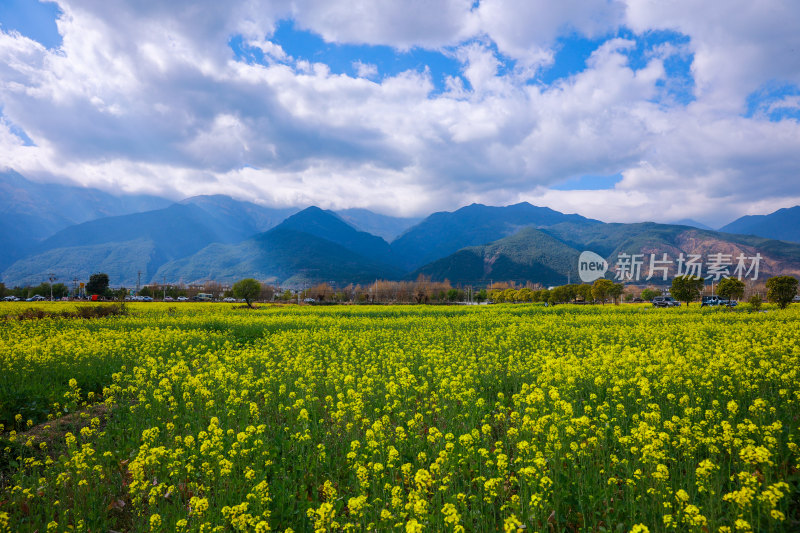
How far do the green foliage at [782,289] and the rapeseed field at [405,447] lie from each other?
100ft

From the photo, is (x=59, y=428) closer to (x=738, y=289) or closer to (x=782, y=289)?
(x=782, y=289)

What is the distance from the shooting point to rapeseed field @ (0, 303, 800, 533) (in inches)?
181

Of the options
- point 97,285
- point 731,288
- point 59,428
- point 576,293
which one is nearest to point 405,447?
point 59,428

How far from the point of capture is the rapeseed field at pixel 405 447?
15.1ft

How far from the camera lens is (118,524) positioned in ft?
17.8

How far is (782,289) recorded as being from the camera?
114 ft

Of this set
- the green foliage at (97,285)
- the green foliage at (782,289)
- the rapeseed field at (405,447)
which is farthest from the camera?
the green foliage at (97,285)

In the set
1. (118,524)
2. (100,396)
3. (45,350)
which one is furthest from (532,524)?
(45,350)

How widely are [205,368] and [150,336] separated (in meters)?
7.41

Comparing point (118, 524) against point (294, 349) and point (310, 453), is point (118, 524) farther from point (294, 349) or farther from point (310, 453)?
point (294, 349)

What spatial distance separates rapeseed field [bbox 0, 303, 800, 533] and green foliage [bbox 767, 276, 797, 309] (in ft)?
100

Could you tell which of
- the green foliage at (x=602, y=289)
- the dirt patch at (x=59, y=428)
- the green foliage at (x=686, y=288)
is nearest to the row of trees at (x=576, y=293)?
the green foliage at (x=602, y=289)

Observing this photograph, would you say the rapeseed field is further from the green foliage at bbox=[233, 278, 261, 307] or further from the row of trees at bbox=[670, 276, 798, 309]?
the green foliage at bbox=[233, 278, 261, 307]

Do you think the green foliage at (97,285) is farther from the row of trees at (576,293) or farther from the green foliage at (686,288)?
the green foliage at (686,288)
